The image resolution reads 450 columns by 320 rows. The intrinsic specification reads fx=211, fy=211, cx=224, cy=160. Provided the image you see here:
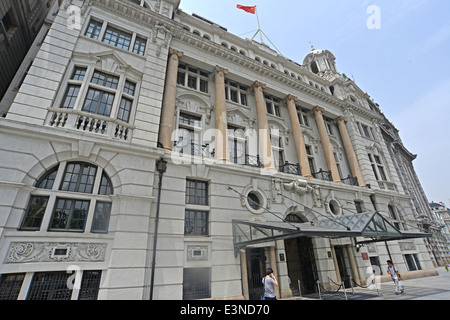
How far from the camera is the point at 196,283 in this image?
1040cm

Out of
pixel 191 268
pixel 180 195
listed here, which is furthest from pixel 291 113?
pixel 191 268

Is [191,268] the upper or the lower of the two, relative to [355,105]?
lower

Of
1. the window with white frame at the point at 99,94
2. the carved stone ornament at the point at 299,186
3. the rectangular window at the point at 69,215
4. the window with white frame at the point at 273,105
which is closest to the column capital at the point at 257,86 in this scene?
the window with white frame at the point at 273,105

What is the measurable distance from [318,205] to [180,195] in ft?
35.5

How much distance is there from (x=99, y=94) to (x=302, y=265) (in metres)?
17.6

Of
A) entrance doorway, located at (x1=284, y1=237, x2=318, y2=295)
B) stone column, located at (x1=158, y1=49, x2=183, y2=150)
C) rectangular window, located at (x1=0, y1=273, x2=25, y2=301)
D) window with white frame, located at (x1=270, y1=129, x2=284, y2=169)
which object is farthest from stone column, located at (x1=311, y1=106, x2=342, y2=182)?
rectangular window, located at (x1=0, y1=273, x2=25, y2=301)

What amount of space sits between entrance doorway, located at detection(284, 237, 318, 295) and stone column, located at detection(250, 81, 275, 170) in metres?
6.42

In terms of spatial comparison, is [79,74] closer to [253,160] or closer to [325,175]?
[253,160]

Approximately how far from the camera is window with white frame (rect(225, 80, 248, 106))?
18.3 m

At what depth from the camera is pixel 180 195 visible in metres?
11.4

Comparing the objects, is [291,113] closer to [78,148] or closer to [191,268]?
[191,268]

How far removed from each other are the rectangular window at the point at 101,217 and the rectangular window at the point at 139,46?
10.3m

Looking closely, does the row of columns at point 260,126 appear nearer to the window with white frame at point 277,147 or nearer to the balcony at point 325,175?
the balcony at point 325,175
